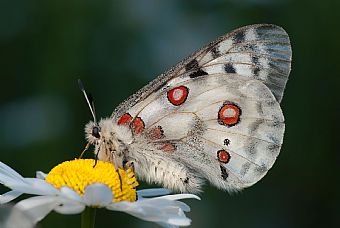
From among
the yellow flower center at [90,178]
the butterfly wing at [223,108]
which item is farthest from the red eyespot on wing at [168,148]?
the yellow flower center at [90,178]

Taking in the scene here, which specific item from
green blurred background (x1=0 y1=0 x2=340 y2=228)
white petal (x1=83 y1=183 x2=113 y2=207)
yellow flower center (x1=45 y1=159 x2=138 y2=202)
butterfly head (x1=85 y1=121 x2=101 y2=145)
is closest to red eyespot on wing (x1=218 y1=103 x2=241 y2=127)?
butterfly head (x1=85 y1=121 x2=101 y2=145)

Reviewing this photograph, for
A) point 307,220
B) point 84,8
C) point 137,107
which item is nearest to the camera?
point 137,107

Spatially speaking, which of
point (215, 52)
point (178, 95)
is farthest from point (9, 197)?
point (215, 52)

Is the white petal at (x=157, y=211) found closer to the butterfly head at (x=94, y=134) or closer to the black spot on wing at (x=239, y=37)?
the butterfly head at (x=94, y=134)

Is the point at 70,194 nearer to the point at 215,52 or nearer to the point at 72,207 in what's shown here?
the point at 72,207

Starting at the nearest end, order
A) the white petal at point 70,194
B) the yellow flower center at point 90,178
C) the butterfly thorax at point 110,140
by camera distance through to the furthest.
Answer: the white petal at point 70,194
the yellow flower center at point 90,178
the butterfly thorax at point 110,140

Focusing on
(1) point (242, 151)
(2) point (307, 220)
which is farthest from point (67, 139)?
(1) point (242, 151)

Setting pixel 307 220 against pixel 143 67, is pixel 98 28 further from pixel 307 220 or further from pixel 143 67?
pixel 307 220

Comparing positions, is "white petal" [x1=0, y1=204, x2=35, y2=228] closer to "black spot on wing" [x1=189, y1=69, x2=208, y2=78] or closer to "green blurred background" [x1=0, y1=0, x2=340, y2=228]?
"black spot on wing" [x1=189, y1=69, x2=208, y2=78]
